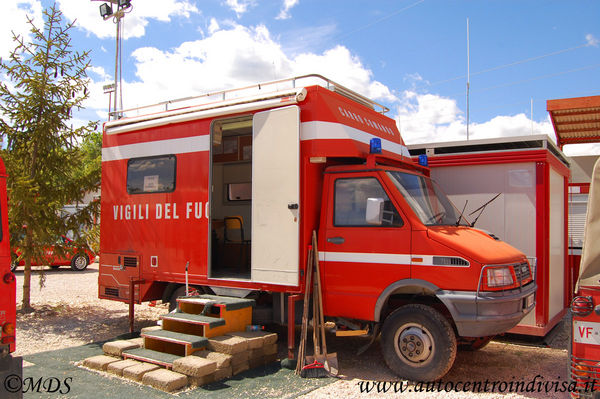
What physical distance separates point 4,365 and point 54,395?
149 cm

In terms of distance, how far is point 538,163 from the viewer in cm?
736

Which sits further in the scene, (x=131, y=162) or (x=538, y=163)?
(x=131, y=162)

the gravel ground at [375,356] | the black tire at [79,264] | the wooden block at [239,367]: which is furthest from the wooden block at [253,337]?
the black tire at [79,264]

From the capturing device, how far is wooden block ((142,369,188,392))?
526cm

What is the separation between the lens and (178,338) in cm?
597

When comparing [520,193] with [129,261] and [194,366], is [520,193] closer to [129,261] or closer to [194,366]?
[194,366]

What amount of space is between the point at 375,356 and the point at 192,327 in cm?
253

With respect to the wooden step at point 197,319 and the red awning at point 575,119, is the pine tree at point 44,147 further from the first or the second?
the red awning at point 575,119

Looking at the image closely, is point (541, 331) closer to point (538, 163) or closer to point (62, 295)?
point (538, 163)

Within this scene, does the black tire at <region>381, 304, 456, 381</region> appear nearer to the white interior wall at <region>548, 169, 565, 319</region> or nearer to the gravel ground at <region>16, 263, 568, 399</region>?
the gravel ground at <region>16, 263, 568, 399</region>

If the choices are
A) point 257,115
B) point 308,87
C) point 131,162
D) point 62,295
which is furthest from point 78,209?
point 308,87

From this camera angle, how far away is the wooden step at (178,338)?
5.80m

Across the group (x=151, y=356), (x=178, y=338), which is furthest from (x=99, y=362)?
(x=178, y=338)

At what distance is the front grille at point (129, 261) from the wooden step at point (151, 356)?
1955 millimetres
